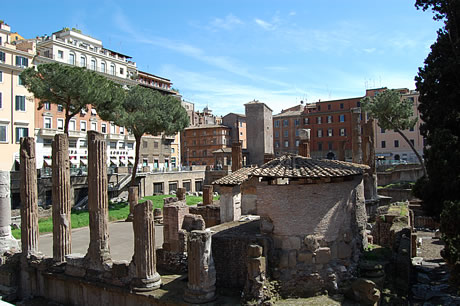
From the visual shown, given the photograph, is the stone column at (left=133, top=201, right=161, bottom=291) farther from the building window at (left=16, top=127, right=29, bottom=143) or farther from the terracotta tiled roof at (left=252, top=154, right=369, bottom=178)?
the building window at (left=16, top=127, right=29, bottom=143)

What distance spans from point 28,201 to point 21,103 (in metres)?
21.1

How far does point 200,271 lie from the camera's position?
874 centimetres

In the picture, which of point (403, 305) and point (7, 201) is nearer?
point (403, 305)

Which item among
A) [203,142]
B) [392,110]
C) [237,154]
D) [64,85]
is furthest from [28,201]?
[203,142]

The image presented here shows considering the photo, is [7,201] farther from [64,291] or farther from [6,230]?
[64,291]

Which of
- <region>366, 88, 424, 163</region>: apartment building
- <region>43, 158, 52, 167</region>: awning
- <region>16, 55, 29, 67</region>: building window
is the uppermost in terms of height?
<region>16, 55, 29, 67</region>: building window

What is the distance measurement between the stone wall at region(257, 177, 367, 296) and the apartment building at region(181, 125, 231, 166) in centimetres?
4658

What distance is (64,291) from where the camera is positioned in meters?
11.5

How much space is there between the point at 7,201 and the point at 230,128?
155ft

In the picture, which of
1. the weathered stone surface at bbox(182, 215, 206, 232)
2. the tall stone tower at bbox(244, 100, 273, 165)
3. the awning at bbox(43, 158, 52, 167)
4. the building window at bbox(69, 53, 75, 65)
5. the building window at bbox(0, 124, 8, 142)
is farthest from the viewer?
the tall stone tower at bbox(244, 100, 273, 165)

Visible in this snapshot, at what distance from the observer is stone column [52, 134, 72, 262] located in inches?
453

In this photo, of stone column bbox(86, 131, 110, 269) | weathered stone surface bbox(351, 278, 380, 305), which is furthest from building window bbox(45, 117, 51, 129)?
weathered stone surface bbox(351, 278, 380, 305)

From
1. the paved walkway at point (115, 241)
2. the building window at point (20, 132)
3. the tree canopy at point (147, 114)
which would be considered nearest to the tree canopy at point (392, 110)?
the tree canopy at point (147, 114)

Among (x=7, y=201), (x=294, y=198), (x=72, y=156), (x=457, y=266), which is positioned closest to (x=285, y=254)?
(x=294, y=198)
